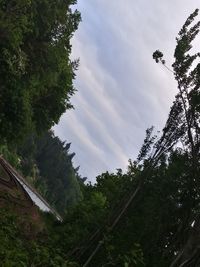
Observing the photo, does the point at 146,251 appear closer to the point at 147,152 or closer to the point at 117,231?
the point at 117,231

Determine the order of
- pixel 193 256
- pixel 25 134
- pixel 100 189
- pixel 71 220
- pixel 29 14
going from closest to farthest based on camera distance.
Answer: pixel 193 256 → pixel 29 14 → pixel 71 220 → pixel 25 134 → pixel 100 189

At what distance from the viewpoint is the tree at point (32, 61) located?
29.4 metres

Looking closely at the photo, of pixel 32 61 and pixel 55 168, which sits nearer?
pixel 32 61

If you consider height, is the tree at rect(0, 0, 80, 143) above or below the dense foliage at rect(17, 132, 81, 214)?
below

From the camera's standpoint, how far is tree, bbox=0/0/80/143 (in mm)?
29375

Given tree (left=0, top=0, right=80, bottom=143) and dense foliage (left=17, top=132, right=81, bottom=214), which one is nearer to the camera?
tree (left=0, top=0, right=80, bottom=143)

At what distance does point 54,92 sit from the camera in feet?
123

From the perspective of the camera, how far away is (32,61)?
1305 inches

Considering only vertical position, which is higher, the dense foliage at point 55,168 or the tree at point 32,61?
the dense foliage at point 55,168

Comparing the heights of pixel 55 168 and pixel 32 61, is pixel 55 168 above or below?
above

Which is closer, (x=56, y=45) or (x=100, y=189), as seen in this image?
(x=56, y=45)

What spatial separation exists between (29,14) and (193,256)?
19.4 metres

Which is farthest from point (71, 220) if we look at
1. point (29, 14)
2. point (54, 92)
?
point (29, 14)

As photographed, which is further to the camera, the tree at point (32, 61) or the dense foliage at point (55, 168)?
the dense foliage at point (55, 168)
